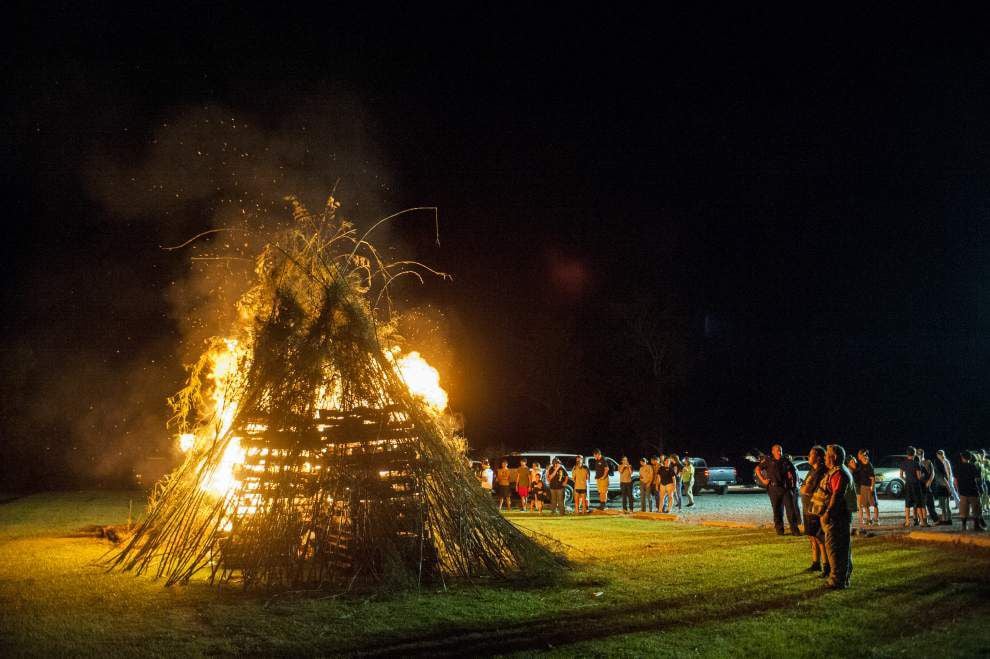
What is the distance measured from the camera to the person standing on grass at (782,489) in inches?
578

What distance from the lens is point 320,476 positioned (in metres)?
9.89

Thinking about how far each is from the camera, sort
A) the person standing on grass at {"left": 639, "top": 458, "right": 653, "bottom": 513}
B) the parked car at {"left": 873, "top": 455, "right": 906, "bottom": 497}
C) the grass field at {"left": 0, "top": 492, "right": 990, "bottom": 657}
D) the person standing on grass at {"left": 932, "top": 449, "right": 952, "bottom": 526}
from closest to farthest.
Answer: the grass field at {"left": 0, "top": 492, "right": 990, "bottom": 657}
the person standing on grass at {"left": 932, "top": 449, "right": 952, "bottom": 526}
the person standing on grass at {"left": 639, "top": 458, "right": 653, "bottom": 513}
the parked car at {"left": 873, "top": 455, "right": 906, "bottom": 497}

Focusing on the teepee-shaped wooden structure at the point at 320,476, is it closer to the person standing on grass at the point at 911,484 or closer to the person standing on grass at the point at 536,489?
the person standing on grass at the point at 911,484

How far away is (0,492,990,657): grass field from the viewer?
681 cm

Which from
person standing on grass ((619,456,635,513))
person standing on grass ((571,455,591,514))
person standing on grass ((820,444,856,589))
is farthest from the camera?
person standing on grass ((619,456,635,513))

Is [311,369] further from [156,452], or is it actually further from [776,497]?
[156,452]

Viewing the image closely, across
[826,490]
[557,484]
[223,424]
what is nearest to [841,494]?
[826,490]

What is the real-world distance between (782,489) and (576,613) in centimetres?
844

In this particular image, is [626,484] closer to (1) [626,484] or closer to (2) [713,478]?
(1) [626,484]

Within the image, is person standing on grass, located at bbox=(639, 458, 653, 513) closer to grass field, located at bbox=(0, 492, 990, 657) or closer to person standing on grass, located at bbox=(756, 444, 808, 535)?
person standing on grass, located at bbox=(756, 444, 808, 535)

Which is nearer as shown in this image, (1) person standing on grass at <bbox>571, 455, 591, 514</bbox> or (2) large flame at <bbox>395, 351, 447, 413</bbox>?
(2) large flame at <bbox>395, 351, 447, 413</bbox>

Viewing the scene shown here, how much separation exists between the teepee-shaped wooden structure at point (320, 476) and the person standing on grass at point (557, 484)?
952 centimetres

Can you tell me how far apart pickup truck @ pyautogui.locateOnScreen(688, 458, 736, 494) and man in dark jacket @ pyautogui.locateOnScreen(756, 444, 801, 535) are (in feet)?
48.8

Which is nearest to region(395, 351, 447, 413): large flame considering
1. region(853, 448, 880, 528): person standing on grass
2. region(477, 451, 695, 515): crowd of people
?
region(477, 451, 695, 515): crowd of people
